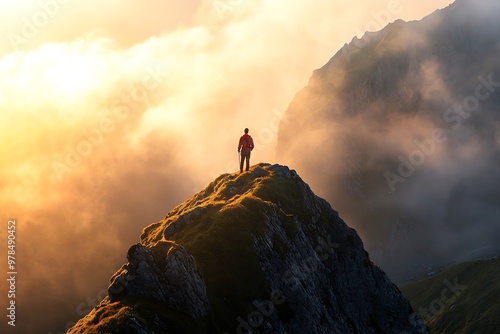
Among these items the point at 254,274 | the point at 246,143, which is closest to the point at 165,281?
the point at 254,274

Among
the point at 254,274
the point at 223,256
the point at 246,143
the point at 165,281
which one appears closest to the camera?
the point at 165,281

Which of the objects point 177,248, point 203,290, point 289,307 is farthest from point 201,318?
point 289,307

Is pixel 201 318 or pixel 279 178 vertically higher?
pixel 279 178

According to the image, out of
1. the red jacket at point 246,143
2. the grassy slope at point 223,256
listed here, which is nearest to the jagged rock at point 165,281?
the grassy slope at point 223,256

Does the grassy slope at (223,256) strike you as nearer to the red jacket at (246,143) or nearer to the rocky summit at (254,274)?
the rocky summit at (254,274)

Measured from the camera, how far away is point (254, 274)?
1900 inches

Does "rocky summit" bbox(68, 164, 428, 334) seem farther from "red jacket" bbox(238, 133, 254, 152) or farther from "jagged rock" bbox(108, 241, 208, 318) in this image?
"red jacket" bbox(238, 133, 254, 152)

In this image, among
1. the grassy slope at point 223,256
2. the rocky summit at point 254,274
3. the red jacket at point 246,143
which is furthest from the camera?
the red jacket at point 246,143

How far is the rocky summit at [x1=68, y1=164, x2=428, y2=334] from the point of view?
128ft

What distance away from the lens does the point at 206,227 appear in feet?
174

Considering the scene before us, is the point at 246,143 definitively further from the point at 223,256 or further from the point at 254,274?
the point at 254,274

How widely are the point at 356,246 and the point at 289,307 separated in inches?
1090

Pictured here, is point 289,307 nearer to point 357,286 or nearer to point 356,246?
point 357,286

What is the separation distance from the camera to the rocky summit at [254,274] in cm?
3900
